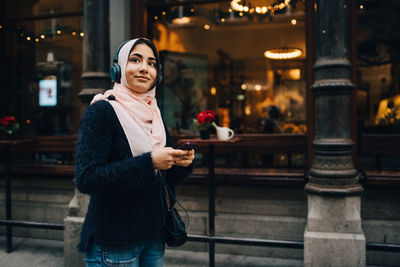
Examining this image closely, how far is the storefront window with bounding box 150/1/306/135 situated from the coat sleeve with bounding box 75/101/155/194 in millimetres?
3702

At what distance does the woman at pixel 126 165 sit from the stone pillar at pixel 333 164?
2.36 m

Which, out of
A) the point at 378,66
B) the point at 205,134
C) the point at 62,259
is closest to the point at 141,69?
the point at 205,134

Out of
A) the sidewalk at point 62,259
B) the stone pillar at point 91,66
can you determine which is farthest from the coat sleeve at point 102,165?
the sidewalk at point 62,259

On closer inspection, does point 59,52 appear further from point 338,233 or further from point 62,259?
point 338,233

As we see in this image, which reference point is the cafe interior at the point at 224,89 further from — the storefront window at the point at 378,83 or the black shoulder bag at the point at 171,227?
the black shoulder bag at the point at 171,227

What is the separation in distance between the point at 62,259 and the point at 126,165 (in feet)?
11.9

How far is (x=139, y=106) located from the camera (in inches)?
77.7

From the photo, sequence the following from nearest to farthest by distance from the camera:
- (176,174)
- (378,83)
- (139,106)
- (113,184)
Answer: (113,184) < (139,106) < (176,174) < (378,83)

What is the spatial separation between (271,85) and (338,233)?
4883mm

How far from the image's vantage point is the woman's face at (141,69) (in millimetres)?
1979

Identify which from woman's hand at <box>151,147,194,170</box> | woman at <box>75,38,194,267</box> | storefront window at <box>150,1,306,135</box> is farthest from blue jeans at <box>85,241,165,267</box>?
storefront window at <box>150,1,306,135</box>

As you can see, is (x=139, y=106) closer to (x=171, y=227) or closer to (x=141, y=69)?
(x=141, y=69)

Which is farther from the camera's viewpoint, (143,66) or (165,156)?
(143,66)

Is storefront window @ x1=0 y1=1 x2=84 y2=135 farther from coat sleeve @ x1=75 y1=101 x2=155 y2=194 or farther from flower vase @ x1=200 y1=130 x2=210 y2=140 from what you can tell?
coat sleeve @ x1=75 y1=101 x2=155 y2=194
